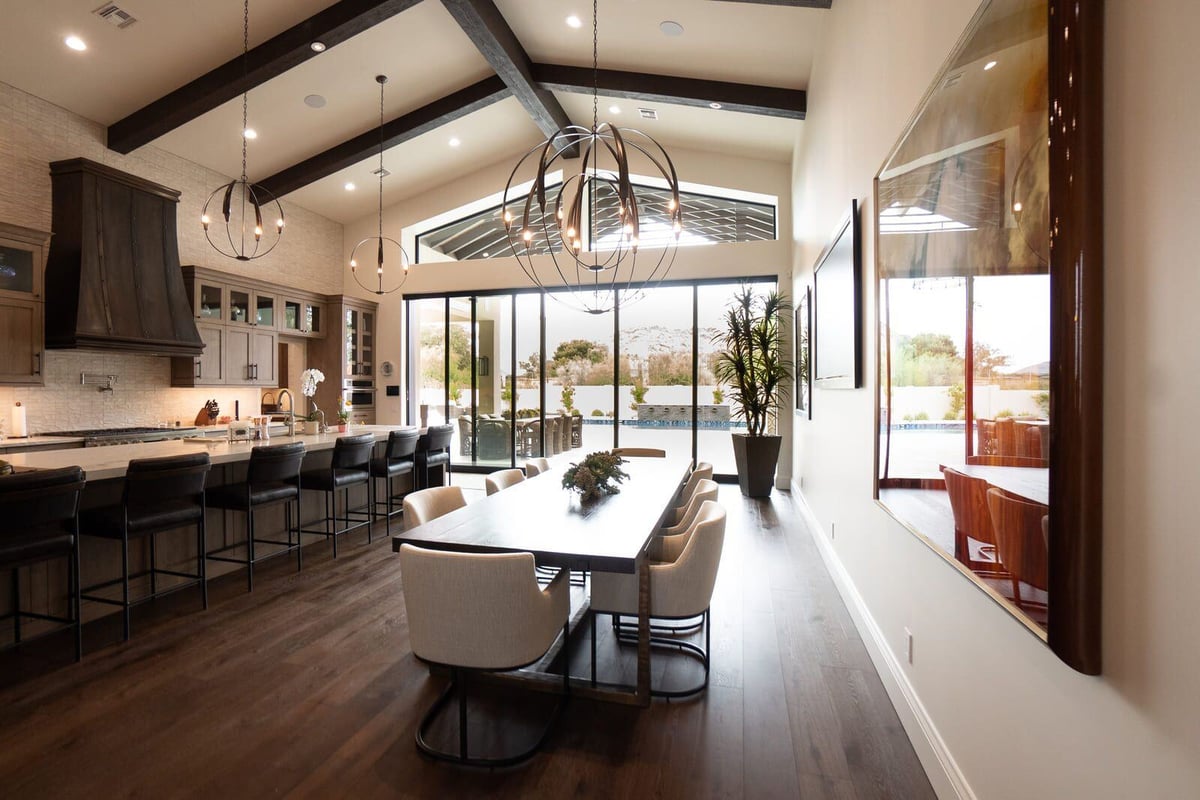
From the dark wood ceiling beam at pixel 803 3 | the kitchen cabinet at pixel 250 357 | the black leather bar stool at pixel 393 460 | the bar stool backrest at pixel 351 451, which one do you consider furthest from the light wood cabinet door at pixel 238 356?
the dark wood ceiling beam at pixel 803 3

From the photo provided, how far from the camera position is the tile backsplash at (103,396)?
5.02m

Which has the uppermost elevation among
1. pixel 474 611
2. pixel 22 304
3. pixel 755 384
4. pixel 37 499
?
pixel 22 304

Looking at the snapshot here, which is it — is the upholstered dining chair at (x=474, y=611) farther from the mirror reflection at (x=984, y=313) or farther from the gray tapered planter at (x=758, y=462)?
the gray tapered planter at (x=758, y=462)

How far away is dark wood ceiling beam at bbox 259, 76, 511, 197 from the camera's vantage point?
6.36m

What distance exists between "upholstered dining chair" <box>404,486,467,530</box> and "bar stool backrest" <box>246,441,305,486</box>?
4.56ft

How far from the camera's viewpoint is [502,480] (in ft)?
11.1

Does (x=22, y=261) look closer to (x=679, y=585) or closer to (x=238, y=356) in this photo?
(x=238, y=356)

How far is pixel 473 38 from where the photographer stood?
5027 millimetres

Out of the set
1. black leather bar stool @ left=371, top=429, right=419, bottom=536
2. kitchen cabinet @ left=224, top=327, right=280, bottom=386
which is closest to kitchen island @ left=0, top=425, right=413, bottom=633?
black leather bar stool @ left=371, top=429, right=419, bottom=536

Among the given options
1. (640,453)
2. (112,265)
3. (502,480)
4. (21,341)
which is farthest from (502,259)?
(502,480)

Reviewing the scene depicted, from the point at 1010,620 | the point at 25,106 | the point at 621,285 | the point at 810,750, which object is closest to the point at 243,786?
the point at 810,750

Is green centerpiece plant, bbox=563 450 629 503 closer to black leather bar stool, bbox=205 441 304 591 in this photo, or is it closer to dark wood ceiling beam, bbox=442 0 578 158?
black leather bar stool, bbox=205 441 304 591

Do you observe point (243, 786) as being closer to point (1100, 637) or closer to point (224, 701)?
point (224, 701)

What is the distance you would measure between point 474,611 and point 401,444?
11.0 ft
